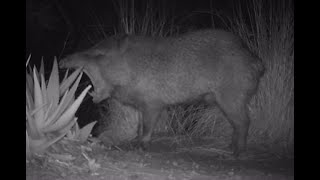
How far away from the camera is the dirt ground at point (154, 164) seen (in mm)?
4820

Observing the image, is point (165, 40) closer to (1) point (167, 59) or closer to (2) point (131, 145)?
(1) point (167, 59)

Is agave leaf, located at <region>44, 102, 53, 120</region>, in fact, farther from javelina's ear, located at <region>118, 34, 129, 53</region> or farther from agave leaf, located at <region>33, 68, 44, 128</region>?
javelina's ear, located at <region>118, 34, 129, 53</region>

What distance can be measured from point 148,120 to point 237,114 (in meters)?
1.06

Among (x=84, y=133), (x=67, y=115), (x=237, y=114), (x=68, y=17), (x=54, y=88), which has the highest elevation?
(x=54, y=88)

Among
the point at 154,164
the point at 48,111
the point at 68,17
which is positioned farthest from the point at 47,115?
the point at 68,17

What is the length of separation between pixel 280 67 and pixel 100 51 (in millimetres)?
2430

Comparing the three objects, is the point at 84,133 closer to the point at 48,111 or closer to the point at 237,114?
the point at 48,111

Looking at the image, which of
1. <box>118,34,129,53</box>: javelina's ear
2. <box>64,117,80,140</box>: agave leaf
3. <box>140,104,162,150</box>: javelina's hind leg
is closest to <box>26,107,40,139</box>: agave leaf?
<box>64,117,80,140</box>: agave leaf

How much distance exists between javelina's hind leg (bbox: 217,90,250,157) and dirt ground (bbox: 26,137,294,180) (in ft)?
0.47

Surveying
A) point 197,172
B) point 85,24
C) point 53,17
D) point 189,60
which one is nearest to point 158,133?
point 189,60

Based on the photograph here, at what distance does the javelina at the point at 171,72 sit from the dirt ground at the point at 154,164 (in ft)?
1.16

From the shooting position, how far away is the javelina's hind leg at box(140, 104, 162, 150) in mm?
6562

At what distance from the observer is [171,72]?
660 cm

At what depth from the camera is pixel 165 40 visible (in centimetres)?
678
